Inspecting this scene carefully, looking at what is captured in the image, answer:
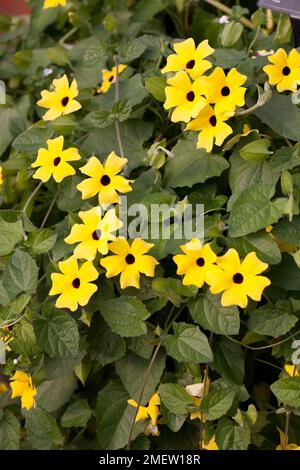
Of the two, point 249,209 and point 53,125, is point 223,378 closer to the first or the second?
point 249,209

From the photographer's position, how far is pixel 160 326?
850 millimetres

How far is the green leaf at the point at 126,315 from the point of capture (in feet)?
2.56

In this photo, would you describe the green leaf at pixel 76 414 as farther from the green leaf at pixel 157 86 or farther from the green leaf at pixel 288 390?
the green leaf at pixel 157 86

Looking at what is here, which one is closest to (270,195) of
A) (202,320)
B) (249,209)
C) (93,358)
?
(249,209)

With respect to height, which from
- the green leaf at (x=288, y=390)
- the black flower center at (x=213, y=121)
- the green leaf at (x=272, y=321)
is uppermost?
the black flower center at (x=213, y=121)

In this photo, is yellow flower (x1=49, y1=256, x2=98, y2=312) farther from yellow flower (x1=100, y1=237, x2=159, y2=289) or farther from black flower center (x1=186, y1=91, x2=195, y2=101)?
black flower center (x1=186, y1=91, x2=195, y2=101)

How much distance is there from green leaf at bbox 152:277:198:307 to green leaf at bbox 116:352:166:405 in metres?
0.08

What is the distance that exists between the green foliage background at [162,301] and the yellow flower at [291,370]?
0.02 meters

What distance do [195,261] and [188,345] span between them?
0.30 ft

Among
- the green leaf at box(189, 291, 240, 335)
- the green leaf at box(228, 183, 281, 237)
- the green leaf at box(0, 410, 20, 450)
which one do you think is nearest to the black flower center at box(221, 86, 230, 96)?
the green leaf at box(228, 183, 281, 237)

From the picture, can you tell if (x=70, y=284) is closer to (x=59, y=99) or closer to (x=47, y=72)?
(x=59, y=99)

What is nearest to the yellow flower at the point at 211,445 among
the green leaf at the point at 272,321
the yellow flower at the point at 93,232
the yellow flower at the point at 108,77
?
the green leaf at the point at 272,321

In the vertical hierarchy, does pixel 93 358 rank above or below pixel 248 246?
below

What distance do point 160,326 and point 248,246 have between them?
16cm
